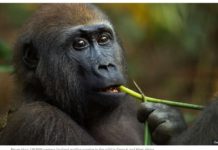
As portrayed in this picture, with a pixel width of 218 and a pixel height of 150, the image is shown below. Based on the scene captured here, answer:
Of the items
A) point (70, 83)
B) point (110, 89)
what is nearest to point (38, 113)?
point (70, 83)

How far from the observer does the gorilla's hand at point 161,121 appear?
98.3 inches

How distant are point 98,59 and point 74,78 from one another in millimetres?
122

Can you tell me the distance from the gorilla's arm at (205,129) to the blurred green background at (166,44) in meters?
0.80

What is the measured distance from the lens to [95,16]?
8.55ft

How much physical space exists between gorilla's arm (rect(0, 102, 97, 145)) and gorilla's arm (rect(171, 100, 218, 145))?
39cm

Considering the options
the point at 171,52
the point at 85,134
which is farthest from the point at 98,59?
the point at 171,52

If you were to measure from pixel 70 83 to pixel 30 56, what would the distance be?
0.21 m

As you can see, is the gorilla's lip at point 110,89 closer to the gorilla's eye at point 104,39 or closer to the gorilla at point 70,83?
the gorilla at point 70,83

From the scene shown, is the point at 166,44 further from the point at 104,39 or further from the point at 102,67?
the point at 102,67

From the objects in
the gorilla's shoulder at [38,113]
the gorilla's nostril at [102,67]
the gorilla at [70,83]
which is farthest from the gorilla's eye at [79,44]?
the gorilla's shoulder at [38,113]

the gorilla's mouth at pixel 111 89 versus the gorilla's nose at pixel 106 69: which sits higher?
the gorilla's nose at pixel 106 69

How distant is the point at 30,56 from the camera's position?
256 cm

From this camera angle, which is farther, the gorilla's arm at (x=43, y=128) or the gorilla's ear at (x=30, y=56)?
the gorilla's ear at (x=30, y=56)

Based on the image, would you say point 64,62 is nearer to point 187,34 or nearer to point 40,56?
point 40,56
